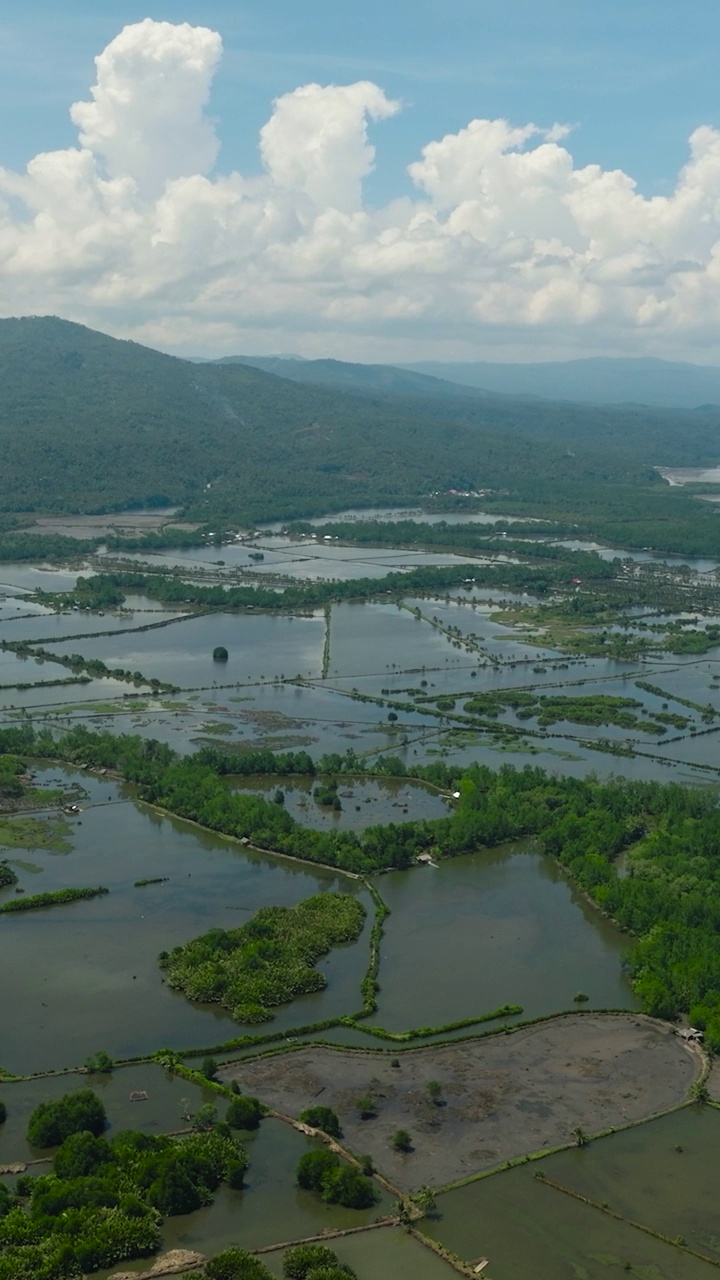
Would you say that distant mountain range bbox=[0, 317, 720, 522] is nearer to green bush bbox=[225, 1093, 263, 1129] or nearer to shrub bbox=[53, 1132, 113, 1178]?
green bush bbox=[225, 1093, 263, 1129]

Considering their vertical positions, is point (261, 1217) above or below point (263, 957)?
below

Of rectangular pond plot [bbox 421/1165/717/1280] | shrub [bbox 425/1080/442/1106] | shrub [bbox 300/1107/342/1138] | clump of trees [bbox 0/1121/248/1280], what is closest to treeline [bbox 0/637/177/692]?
shrub [bbox 425/1080/442/1106]

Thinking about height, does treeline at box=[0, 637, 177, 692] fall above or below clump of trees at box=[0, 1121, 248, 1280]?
above

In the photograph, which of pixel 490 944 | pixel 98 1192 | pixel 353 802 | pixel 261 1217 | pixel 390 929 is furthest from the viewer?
pixel 353 802

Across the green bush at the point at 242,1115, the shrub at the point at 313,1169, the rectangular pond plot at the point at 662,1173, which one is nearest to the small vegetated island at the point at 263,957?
the green bush at the point at 242,1115

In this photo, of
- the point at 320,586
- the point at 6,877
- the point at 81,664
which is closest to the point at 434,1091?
the point at 6,877

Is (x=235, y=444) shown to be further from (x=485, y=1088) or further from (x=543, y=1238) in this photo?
(x=543, y=1238)
